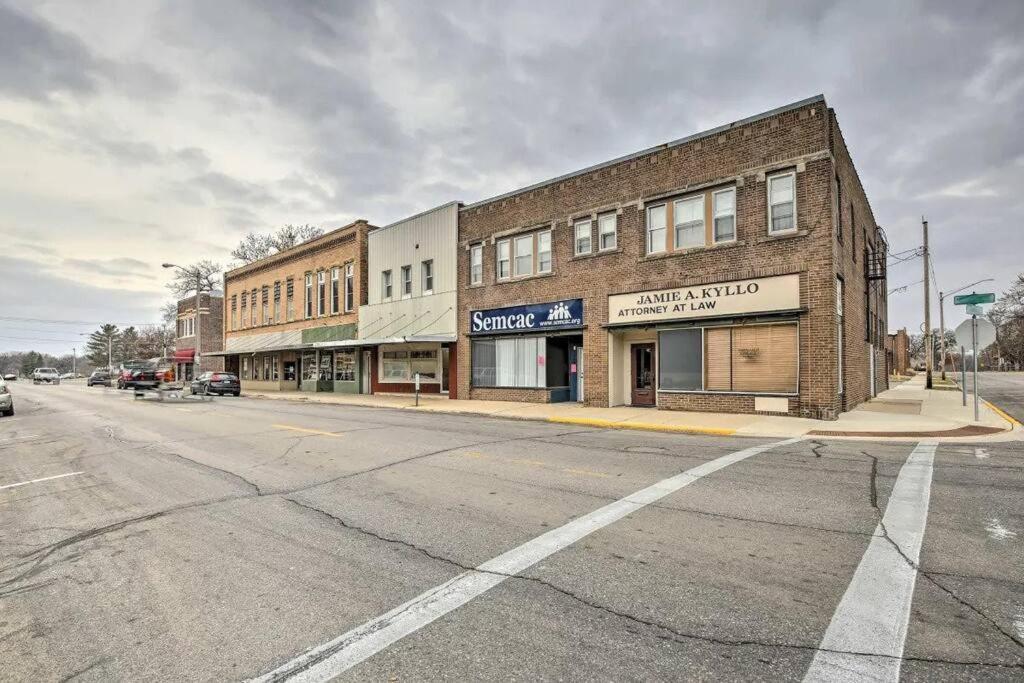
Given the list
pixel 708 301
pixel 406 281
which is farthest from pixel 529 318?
pixel 406 281

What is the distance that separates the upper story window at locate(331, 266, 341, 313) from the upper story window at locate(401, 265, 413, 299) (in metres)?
6.29

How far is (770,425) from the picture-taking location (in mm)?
13195

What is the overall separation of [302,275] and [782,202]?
28892 mm

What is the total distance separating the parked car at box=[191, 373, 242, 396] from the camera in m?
32.0

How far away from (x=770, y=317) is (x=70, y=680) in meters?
15.6

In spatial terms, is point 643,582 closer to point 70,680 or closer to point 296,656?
point 296,656

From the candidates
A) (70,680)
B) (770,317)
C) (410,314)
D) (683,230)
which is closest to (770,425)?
(770,317)

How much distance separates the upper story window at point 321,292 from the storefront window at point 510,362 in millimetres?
13863

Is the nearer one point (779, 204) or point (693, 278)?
point (779, 204)

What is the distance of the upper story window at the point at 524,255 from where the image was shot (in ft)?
70.5

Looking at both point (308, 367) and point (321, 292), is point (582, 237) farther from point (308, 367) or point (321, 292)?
point (308, 367)

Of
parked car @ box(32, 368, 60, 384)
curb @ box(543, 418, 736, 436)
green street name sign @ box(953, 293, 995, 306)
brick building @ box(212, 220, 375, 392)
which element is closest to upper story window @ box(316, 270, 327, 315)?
brick building @ box(212, 220, 375, 392)

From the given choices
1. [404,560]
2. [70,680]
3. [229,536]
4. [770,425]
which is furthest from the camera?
[770,425]

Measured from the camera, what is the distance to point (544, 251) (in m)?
21.0
